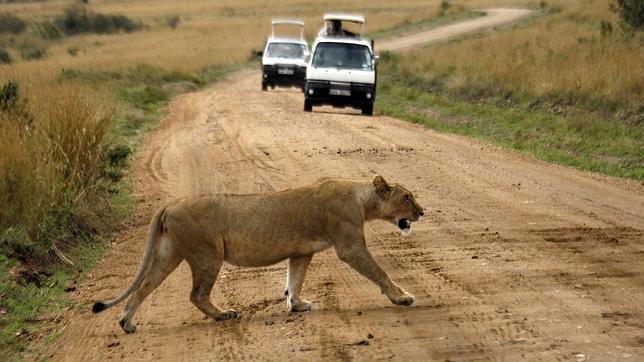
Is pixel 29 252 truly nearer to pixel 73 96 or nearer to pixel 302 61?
pixel 73 96

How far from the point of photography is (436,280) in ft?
26.6

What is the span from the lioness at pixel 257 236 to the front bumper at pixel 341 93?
15123 mm

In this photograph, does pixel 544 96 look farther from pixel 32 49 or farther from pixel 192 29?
pixel 192 29

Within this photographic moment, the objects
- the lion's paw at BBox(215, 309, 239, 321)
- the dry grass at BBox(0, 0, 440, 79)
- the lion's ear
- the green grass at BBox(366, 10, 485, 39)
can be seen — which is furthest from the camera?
the green grass at BBox(366, 10, 485, 39)

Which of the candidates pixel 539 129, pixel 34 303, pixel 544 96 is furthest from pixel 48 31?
pixel 34 303

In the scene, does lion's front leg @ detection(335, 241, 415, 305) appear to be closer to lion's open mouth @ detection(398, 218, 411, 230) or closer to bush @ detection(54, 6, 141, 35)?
lion's open mouth @ detection(398, 218, 411, 230)

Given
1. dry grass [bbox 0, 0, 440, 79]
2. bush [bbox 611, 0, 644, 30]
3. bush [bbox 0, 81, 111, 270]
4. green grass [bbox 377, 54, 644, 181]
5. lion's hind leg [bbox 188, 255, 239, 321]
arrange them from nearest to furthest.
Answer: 1. lion's hind leg [bbox 188, 255, 239, 321]
2. bush [bbox 0, 81, 111, 270]
3. green grass [bbox 377, 54, 644, 181]
4. bush [bbox 611, 0, 644, 30]
5. dry grass [bbox 0, 0, 440, 79]

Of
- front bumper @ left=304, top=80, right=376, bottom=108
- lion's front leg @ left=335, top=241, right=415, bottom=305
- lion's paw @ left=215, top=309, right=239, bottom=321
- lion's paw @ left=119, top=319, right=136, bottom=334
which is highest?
lion's front leg @ left=335, top=241, right=415, bottom=305

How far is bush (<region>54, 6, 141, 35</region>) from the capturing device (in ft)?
220

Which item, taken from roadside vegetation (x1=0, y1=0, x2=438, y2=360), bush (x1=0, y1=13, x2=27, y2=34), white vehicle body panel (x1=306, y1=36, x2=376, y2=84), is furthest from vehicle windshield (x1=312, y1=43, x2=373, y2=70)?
bush (x1=0, y1=13, x2=27, y2=34)

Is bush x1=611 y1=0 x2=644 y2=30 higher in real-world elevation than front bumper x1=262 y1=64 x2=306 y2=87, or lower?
higher

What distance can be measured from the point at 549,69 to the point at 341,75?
456 centimetres

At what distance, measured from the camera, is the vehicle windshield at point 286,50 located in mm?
32062

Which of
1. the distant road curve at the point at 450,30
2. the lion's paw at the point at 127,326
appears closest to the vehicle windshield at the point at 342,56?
the lion's paw at the point at 127,326
